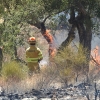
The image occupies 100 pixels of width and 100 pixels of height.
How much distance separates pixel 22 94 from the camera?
27.0 feet

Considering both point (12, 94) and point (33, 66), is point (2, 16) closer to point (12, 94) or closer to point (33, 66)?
point (33, 66)

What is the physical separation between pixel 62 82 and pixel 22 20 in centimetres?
605

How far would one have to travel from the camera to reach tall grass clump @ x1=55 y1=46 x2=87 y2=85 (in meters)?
10.4

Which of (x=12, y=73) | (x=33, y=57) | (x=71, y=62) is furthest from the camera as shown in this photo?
(x=33, y=57)

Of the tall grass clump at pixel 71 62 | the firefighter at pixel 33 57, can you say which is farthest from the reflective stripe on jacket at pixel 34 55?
the tall grass clump at pixel 71 62

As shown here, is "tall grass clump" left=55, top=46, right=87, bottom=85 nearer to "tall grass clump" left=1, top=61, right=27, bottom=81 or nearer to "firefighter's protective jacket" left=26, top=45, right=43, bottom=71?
"firefighter's protective jacket" left=26, top=45, right=43, bottom=71

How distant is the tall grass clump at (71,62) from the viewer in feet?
34.2

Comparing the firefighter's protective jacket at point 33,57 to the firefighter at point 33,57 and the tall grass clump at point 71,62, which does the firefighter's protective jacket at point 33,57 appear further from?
the tall grass clump at point 71,62

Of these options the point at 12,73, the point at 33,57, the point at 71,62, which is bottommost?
the point at 12,73

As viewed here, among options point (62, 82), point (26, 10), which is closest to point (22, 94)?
point (62, 82)

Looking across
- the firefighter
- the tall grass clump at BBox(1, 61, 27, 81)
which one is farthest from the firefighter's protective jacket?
the tall grass clump at BBox(1, 61, 27, 81)

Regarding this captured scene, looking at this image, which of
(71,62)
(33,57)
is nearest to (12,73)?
(33,57)

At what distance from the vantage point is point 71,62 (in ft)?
35.5

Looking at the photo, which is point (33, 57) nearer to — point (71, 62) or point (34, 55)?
point (34, 55)
